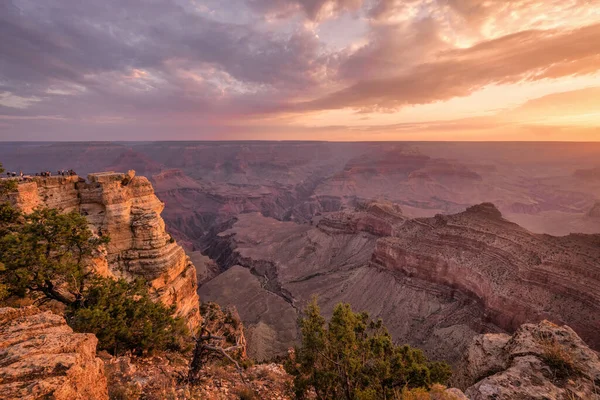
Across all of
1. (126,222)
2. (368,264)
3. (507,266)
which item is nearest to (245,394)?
(126,222)

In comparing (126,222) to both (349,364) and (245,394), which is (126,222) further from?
(349,364)

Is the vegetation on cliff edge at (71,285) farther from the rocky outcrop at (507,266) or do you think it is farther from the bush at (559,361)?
the rocky outcrop at (507,266)

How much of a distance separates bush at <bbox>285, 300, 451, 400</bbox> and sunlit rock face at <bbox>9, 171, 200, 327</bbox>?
12943 millimetres

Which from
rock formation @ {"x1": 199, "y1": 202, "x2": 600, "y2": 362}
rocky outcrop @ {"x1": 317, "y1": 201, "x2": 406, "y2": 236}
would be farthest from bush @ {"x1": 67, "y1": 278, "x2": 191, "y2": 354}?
rocky outcrop @ {"x1": 317, "y1": 201, "x2": 406, "y2": 236}

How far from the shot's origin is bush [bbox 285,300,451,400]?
10742 millimetres

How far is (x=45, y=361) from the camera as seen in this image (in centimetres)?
605

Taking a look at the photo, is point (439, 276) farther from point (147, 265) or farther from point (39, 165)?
point (39, 165)

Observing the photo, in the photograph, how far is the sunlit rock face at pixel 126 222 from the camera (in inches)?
738

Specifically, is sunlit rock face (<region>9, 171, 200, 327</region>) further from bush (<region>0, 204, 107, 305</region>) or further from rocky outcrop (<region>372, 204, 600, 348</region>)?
rocky outcrop (<region>372, 204, 600, 348</region>)

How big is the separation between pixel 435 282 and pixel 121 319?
3888 cm

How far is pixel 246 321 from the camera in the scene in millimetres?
42156

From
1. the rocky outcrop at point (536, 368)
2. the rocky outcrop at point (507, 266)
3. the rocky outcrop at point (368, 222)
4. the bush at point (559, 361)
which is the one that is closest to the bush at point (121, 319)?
the rocky outcrop at point (536, 368)

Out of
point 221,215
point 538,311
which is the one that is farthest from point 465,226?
point 221,215

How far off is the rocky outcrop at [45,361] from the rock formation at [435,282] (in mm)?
28892
